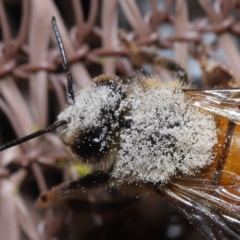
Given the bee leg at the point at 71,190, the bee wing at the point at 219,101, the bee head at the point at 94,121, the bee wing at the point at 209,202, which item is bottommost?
the bee wing at the point at 209,202

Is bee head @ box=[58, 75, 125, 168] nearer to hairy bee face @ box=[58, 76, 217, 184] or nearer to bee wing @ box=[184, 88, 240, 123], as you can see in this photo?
hairy bee face @ box=[58, 76, 217, 184]

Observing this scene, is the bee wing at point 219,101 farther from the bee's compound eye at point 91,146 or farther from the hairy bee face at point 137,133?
the bee's compound eye at point 91,146

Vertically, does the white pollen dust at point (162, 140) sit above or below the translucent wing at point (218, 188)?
above

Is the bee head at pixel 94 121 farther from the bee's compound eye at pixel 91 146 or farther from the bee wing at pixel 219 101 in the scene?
the bee wing at pixel 219 101

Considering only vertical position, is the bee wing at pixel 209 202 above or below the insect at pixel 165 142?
below

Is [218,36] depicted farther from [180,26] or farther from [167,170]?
[167,170]

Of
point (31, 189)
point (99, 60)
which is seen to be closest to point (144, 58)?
point (99, 60)

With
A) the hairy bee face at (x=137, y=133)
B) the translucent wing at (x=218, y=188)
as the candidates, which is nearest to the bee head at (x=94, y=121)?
the hairy bee face at (x=137, y=133)

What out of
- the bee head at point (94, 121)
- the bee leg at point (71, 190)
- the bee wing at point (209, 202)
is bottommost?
the bee wing at point (209, 202)

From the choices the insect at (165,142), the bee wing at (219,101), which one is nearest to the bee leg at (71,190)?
the insect at (165,142)
